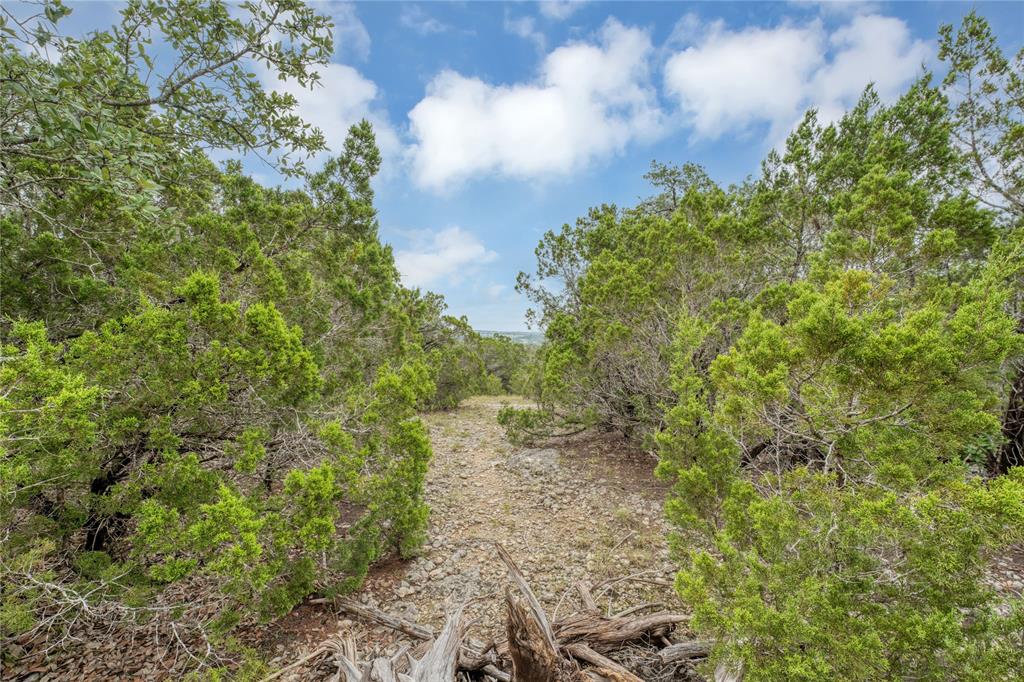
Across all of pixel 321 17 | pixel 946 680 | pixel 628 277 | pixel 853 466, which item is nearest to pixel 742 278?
pixel 628 277

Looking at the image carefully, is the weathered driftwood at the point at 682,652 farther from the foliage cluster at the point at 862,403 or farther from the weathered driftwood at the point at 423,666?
the weathered driftwood at the point at 423,666

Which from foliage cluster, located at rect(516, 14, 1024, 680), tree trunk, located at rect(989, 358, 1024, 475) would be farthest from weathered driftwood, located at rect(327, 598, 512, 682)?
tree trunk, located at rect(989, 358, 1024, 475)

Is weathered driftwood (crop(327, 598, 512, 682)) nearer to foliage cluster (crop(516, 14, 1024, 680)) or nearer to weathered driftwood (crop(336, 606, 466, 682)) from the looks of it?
weathered driftwood (crop(336, 606, 466, 682))

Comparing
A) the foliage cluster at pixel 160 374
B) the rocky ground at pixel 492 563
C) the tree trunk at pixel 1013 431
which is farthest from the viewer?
the tree trunk at pixel 1013 431

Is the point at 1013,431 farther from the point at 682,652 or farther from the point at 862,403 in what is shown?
the point at 682,652

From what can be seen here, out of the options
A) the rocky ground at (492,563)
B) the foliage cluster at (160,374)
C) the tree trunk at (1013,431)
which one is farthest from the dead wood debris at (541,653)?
the tree trunk at (1013,431)

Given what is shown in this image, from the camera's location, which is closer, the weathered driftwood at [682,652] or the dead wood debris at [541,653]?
the dead wood debris at [541,653]

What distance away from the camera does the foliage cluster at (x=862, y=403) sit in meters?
2.04

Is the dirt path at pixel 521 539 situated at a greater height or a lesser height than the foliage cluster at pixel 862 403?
lesser

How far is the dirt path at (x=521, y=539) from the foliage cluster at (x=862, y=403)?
1439mm

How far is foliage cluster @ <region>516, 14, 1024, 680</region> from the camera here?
2045 mm

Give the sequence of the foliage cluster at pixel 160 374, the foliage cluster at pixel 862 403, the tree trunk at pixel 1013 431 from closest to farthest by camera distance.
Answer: the foliage cluster at pixel 862 403, the foliage cluster at pixel 160 374, the tree trunk at pixel 1013 431

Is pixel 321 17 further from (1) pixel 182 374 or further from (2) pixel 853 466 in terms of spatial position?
(2) pixel 853 466

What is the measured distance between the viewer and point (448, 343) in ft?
52.9
